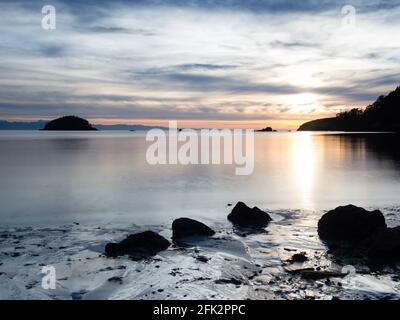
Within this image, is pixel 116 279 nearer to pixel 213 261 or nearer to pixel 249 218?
pixel 213 261

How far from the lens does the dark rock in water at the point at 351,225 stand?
1484 cm

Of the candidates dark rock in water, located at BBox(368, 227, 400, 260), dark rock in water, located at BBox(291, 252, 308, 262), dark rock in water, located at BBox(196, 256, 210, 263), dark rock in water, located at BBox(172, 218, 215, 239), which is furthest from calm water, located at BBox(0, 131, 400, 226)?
dark rock in water, located at BBox(368, 227, 400, 260)

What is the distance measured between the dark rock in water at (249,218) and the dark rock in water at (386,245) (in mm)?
5657

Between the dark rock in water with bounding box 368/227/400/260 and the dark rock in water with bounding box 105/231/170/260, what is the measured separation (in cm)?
729

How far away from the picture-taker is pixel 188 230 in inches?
632

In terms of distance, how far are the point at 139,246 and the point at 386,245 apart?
848 cm

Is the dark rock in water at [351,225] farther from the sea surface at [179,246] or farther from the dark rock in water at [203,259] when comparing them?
the dark rock in water at [203,259]

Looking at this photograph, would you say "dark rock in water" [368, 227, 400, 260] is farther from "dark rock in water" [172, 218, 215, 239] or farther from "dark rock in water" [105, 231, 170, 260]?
"dark rock in water" [105, 231, 170, 260]

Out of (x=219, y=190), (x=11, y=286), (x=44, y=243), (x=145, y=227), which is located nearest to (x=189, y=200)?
(x=219, y=190)

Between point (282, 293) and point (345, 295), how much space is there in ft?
5.30

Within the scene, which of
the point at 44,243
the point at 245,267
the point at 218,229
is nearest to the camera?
the point at 245,267

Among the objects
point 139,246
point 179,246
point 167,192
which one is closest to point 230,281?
point 179,246
